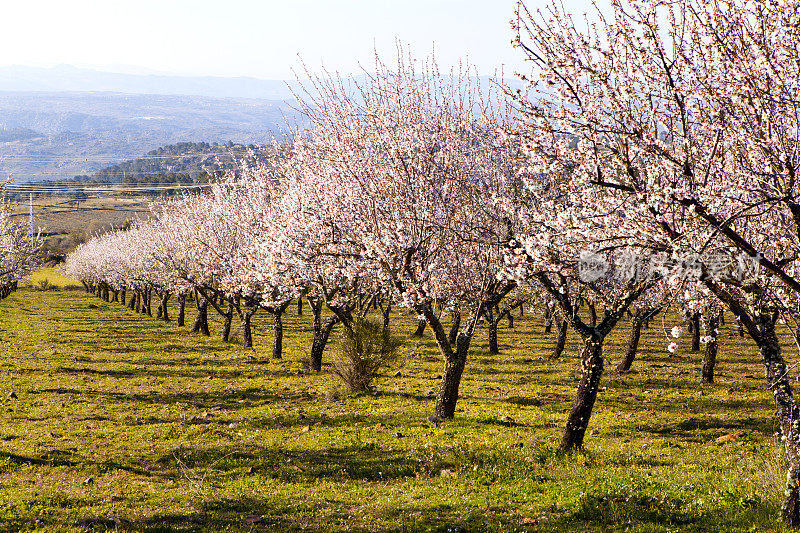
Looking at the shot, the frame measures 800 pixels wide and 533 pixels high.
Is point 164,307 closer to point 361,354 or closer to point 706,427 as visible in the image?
point 361,354

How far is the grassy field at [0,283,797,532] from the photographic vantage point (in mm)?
10055

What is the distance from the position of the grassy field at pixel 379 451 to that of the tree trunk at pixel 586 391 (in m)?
0.64

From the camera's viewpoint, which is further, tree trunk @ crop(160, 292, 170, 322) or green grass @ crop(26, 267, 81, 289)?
green grass @ crop(26, 267, 81, 289)

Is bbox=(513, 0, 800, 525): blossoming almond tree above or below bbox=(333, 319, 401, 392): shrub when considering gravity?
above

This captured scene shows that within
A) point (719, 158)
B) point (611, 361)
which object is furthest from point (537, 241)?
point (611, 361)

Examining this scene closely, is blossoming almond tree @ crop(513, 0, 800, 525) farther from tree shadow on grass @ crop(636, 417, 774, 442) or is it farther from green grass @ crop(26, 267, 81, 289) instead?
green grass @ crop(26, 267, 81, 289)

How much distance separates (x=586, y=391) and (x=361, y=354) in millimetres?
11115

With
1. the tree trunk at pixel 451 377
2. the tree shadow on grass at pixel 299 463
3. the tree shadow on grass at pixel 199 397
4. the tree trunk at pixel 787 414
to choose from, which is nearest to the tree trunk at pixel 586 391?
the tree shadow on grass at pixel 299 463

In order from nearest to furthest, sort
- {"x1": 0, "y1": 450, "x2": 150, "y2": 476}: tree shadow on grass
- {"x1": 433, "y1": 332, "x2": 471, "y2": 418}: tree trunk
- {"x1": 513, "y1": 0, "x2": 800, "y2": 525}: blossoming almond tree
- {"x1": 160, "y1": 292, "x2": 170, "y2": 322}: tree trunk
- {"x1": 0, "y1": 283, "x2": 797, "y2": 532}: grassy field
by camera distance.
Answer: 1. {"x1": 513, "y1": 0, "x2": 800, "y2": 525}: blossoming almond tree
2. {"x1": 0, "y1": 283, "x2": 797, "y2": 532}: grassy field
3. {"x1": 0, "y1": 450, "x2": 150, "y2": 476}: tree shadow on grass
4. {"x1": 433, "y1": 332, "x2": 471, "y2": 418}: tree trunk
5. {"x1": 160, "y1": 292, "x2": 170, "y2": 322}: tree trunk

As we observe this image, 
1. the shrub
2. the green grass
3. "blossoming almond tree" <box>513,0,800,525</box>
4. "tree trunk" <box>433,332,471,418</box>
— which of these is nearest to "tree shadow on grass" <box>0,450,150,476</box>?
"tree trunk" <box>433,332,471,418</box>

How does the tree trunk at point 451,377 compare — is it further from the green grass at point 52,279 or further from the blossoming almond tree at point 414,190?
the green grass at point 52,279

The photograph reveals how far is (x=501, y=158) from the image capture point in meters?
16.4

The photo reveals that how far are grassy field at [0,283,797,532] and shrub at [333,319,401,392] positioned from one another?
87 centimetres

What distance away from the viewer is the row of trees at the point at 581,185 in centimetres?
736
